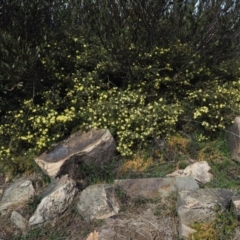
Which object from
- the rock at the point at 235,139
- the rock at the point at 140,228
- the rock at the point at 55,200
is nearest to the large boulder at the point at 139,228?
the rock at the point at 140,228

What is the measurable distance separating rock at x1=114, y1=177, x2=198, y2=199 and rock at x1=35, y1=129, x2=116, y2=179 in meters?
0.61

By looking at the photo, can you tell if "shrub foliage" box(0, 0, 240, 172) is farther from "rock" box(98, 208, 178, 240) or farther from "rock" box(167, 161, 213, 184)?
"rock" box(98, 208, 178, 240)

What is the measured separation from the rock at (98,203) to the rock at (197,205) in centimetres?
76

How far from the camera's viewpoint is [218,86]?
6.33 m

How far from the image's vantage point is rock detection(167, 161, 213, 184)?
5.21 m

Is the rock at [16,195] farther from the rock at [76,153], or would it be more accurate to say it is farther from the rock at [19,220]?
the rock at [76,153]

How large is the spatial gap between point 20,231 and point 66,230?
0.52m

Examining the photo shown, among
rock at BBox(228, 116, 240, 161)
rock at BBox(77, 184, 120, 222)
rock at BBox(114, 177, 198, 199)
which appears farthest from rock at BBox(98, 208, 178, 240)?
rock at BBox(228, 116, 240, 161)

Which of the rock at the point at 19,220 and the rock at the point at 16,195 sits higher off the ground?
the rock at the point at 16,195

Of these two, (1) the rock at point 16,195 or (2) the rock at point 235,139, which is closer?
(1) the rock at point 16,195

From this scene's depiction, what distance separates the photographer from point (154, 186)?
493 centimetres

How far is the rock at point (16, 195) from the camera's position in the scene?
4973mm

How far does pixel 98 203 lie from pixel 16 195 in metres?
1.13

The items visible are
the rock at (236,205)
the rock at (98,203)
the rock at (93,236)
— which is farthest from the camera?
the rock at (98,203)
